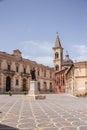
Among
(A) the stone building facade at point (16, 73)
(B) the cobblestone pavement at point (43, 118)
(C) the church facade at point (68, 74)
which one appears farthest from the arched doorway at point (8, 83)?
(B) the cobblestone pavement at point (43, 118)

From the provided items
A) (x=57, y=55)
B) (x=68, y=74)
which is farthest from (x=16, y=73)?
(x=57, y=55)

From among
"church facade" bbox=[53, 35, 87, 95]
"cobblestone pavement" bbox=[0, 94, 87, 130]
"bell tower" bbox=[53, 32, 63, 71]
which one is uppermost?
"bell tower" bbox=[53, 32, 63, 71]

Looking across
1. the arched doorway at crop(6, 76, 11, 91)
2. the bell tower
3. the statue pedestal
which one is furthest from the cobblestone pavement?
the bell tower

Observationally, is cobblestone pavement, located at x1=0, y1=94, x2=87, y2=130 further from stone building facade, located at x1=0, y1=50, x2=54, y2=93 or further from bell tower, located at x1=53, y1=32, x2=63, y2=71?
bell tower, located at x1=53, y1=32, x2=63, y2=71

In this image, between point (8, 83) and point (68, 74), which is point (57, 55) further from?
point (8, 83)

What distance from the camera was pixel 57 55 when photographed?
2958 inches

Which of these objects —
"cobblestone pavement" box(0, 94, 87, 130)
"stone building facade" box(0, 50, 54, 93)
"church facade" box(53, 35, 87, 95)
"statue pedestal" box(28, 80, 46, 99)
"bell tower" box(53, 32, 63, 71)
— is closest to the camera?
"cobblestone pavement" box(0, 94, 87, 130)

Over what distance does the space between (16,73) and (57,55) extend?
2867 cm

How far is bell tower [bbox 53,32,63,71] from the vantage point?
73.9 metres

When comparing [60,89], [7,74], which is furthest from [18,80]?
[60,89]

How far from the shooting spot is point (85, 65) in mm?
34719

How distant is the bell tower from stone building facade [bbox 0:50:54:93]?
547 inches

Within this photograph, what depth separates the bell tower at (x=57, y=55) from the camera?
73938 millimetres

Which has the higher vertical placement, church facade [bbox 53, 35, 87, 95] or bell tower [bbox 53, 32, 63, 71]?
bell tower [bbox 53, 32, 63, 71]
